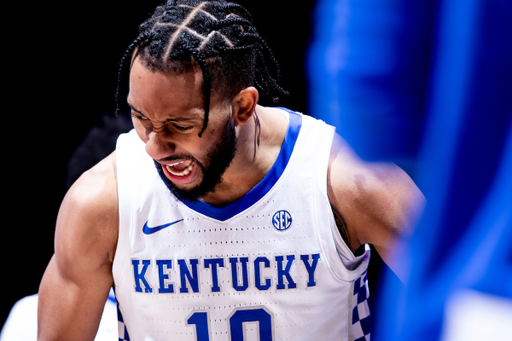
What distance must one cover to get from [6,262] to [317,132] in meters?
1.78

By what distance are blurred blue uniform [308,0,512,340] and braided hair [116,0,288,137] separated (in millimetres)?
896

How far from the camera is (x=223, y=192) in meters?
1.61

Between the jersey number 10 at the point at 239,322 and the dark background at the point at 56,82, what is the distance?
38.3 inches

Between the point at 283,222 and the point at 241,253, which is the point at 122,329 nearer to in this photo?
the point at 241,253

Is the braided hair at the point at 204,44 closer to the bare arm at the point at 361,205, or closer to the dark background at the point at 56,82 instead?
the bare arm at the point at 361,205

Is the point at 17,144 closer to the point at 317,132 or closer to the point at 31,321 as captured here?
the point at 31,321

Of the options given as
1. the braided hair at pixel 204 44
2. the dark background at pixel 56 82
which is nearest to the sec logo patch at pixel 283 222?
the braided hair at pixel 204 44

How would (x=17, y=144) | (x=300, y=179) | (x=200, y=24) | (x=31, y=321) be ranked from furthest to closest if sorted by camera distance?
(x=17, y=144) < (x=31, y=321) < (x=300, y=179) < (x=200, y=24)

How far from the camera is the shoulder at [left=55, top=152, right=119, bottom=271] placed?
5.16 feet

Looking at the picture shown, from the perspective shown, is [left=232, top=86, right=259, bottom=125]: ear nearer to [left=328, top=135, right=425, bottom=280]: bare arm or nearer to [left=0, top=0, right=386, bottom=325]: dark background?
[left=328, top=135, right=425, bottom=280]: bare arm

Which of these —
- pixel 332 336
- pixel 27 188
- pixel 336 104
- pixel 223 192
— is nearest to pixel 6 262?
pixel 27 188

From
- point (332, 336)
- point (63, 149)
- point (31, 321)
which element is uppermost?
point (63, 149)

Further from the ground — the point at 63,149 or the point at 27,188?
the point at 63,149

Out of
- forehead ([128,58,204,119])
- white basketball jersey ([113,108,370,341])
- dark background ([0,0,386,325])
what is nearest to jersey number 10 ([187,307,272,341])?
white basketball jersey ([113,108,370,341])
